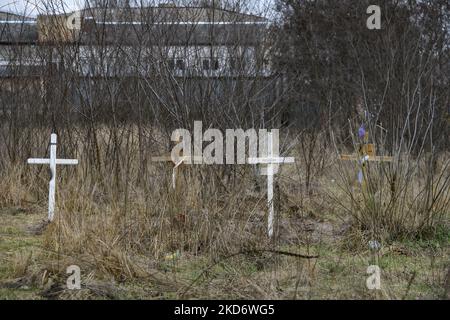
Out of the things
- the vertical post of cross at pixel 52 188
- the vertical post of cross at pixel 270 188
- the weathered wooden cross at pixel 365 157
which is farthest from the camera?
the vertical post of cross at pixel 52 188

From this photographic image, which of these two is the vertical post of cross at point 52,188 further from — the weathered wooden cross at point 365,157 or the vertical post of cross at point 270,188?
the weathered wooden cross at point 365,157

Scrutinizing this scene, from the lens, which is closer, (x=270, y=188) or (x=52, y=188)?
(x=270, y=188)

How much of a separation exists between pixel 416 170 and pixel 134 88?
12.6 feet

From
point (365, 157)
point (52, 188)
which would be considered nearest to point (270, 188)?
point (365, 157)

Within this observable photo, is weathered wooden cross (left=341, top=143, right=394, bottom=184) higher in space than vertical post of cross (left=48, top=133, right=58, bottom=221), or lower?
higher

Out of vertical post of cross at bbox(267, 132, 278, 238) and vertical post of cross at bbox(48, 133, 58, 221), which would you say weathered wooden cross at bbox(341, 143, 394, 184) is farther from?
vertical post of cross at bbox(48, 133, 58, 221)

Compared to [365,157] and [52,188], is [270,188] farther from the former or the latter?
[52,188]

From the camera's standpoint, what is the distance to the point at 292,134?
10.9 meters

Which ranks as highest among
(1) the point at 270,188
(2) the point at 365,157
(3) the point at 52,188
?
(2) the point at 365,157

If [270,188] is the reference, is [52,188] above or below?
below

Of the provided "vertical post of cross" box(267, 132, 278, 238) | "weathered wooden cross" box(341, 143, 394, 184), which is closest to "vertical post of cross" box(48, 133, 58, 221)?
"vertical post of cross" box(267, 132, 278, 238)

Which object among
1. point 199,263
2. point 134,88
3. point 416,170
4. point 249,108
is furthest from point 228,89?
point 199,263

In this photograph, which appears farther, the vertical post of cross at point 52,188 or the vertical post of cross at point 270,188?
the vertical post of cross at point 52,188

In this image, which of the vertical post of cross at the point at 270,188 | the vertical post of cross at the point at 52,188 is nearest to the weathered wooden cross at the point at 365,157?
the vertical post of cross at the point at 270,188
